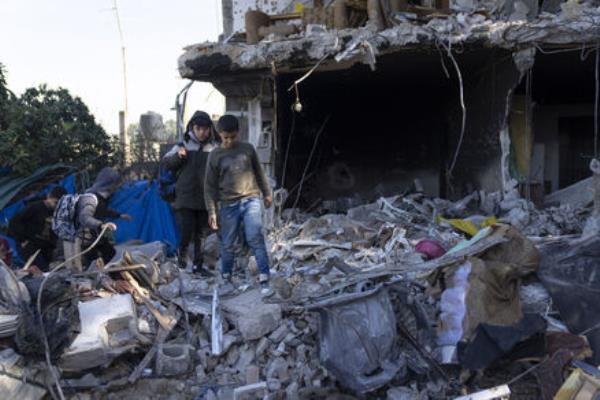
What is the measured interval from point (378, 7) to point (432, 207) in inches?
124

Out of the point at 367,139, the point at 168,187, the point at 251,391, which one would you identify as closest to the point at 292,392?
the point at 251,391

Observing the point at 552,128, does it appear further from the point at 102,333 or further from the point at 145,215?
the point at 102,333

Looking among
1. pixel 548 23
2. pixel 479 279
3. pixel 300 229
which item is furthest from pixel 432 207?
pixel 479 279

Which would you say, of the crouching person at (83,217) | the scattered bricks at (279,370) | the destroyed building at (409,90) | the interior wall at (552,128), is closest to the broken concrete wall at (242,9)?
the destroyed building at (409,90)

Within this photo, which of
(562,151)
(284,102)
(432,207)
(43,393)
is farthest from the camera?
(562,151)

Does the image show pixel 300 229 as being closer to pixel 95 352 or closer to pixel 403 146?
pixel 95 352

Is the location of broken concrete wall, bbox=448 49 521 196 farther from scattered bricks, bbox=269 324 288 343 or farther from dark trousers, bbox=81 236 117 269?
dark trousers, bbox=81 236 117 269

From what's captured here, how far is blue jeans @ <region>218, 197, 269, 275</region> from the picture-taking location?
16.4 feet

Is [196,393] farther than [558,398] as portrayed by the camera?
Yes

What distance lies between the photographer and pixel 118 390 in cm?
389

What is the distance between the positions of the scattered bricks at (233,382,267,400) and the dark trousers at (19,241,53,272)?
3377mm

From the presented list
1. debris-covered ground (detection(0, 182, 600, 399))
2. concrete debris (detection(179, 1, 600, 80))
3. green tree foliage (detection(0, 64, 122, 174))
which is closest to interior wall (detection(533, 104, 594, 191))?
concrete debris (detection(179, 1, 600, 80))

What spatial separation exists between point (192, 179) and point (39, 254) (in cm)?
198

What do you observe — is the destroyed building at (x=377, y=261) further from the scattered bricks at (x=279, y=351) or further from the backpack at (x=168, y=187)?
the backpack at (x=168, y=187)
